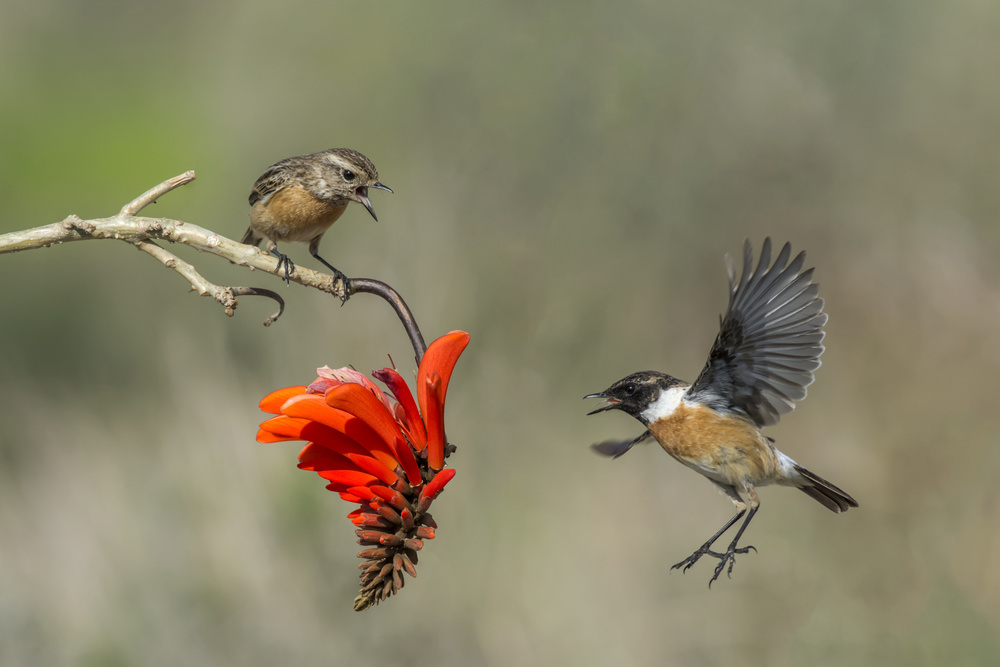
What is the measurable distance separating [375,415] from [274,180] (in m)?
2.26

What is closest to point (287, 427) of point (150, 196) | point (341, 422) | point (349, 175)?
point (341, 422)

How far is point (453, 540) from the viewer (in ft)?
15.8

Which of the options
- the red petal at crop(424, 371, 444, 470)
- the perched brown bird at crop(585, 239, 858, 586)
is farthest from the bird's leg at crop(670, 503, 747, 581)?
the red petal at crop(424, 371, 444, 470)

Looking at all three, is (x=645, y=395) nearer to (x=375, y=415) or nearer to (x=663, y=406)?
(x=663, y=406)

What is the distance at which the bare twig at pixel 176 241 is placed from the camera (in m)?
1.56

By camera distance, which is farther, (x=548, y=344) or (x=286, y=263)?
(x=548, y=344)

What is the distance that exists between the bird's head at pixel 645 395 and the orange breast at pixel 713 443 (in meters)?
0.04

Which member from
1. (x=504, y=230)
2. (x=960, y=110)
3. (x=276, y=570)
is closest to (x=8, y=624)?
(x=276, y=570)

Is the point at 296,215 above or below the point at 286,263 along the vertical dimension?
above

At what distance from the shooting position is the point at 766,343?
100 inches

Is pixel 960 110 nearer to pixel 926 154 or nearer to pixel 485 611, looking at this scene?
pixel 926 154

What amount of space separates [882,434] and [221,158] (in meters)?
5.79

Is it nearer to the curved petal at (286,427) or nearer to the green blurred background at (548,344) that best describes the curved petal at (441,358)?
the curved petal at (286,427)

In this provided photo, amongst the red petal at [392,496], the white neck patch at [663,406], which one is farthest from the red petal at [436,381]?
→ the white neck patch at [663,406]
